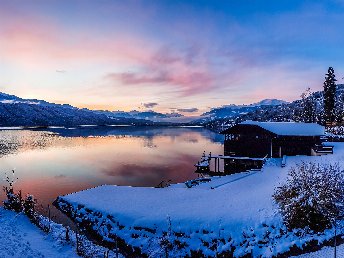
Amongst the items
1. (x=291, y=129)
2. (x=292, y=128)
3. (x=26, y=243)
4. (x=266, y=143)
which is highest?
(x=292, y=128)

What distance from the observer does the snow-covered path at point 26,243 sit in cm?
2097

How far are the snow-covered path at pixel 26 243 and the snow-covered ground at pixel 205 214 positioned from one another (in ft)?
14.4

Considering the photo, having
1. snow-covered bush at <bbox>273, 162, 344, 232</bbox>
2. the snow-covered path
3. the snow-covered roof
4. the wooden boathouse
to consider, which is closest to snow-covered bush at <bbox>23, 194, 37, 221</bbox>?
the snow-covered path

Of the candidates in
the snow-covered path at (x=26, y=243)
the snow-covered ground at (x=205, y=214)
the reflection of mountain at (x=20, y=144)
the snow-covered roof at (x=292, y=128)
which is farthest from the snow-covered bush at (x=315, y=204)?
the reflection of mountain at (x=20, y=144)

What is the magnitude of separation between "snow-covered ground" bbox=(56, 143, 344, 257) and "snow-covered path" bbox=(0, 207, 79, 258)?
173 inches

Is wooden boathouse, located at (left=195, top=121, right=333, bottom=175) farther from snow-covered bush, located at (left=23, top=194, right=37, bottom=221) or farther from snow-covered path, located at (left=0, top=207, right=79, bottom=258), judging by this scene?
snow-covered path, located at (left=0, top=207, right=79, bottom=258)

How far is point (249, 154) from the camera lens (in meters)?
47.0

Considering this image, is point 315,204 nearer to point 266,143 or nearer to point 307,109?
point 266,143

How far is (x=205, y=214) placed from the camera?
2436 centimetres

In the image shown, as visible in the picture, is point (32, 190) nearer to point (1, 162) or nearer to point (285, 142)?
point (1, 162)

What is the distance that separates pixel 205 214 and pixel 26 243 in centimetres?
1368

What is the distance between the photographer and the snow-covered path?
21.0 metres

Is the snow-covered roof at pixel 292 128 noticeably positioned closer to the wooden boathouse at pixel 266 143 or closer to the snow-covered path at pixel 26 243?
the wooden boathouse at pixel 266 143

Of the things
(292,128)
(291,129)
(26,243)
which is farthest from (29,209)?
(292,128)
